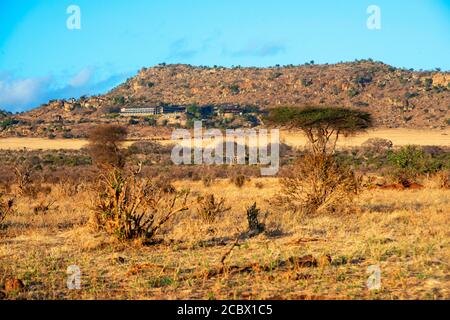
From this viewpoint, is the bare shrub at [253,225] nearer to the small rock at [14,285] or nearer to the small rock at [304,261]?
the small rock at [304,261]

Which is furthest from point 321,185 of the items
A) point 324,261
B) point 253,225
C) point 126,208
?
point 324,261

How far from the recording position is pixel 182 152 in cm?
5350

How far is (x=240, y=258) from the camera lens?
33.1ft

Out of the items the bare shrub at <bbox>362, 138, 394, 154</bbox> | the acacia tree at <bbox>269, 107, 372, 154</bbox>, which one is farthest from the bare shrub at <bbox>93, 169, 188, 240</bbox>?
the bare shrub at <bbox>362, 138, 394, 154</bbox>

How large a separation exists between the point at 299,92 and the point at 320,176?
68420mm

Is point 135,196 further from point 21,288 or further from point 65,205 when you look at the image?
point 65,205

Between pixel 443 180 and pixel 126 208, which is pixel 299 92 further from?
pixel 126 208

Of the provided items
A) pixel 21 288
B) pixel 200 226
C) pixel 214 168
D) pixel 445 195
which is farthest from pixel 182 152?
pixel 21 288

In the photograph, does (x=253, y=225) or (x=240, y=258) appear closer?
(x=240, y=258)

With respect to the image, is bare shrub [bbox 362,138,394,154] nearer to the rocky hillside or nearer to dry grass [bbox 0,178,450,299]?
the rocky hillside

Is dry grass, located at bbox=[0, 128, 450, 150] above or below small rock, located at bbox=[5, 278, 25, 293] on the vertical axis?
above

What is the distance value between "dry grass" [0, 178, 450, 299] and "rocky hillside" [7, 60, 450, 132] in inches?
2216

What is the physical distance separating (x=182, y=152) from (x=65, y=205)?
34.5m

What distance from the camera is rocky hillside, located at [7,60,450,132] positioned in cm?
7569
